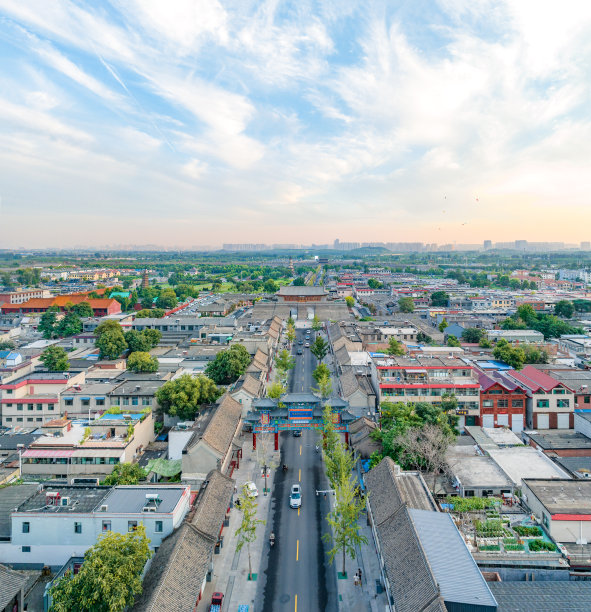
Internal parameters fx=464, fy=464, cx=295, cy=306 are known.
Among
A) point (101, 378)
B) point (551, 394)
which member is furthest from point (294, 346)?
point (551, 394)

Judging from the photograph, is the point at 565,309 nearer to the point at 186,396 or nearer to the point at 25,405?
the point at 186,396

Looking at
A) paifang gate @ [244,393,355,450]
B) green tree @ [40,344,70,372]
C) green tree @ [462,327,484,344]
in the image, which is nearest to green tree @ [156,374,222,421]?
paifang gate @ [244,393,355,450]

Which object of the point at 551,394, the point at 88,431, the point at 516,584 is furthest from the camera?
the point at 551,394

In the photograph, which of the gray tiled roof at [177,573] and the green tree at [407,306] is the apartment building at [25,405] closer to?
the gray tiled roof at [177,573]

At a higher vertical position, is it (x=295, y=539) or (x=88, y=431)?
(x=88, y=431)

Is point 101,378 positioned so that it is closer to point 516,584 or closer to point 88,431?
point 88,431

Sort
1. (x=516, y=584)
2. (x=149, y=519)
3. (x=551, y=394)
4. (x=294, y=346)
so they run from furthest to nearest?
(x=294, y=346)
(x=551, y=394)
(x=149, y=519)
(x=516, y=584)

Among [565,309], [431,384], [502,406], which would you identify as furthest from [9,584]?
[565,309]

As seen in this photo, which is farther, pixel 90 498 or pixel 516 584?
pixel 90 498
